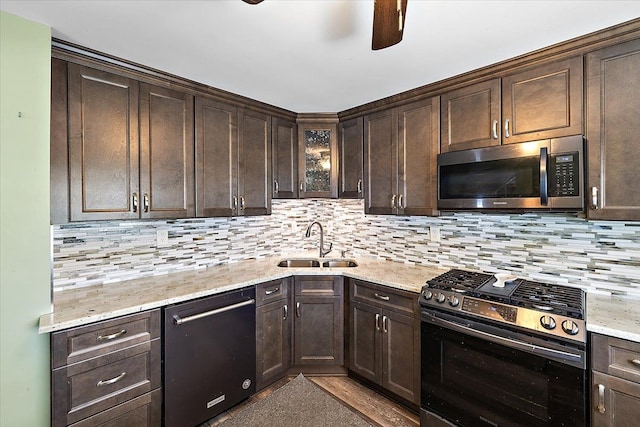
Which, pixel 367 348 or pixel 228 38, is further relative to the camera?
pixel 367 348

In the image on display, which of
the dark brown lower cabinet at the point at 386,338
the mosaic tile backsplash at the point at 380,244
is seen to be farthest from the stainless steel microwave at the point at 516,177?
the dark brown lower cabinet at the point at 386,338

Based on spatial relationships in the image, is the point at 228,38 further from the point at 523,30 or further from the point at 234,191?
the point at 523,30

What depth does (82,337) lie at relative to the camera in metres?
1.50

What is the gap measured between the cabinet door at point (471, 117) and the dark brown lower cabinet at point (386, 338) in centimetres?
117

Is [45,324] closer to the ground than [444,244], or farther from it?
closer to the ground

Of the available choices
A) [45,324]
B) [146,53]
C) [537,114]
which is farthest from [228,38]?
[537,114]

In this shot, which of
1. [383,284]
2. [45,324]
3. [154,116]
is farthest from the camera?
[383,284]

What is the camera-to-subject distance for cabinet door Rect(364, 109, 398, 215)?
2.52 m

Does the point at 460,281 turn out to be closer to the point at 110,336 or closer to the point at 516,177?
the point at 516,177

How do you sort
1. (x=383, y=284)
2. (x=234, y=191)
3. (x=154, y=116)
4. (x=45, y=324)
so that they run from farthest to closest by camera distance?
1. (x=234, y=191)
2. (x=383, y=284)
3. (x=154, y=116)
4. (x=45, y=324)

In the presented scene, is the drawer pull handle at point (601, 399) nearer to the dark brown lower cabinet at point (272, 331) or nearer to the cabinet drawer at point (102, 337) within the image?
the dark brown lower cabinet at point (272, 331)

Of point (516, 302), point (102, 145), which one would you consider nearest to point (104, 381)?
point (102, 145)

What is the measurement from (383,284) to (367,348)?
573 millimetres

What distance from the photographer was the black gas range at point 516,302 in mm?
1459
